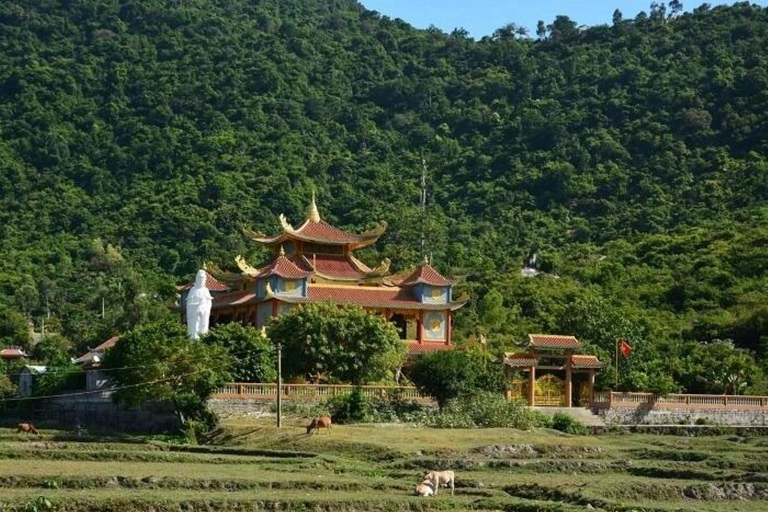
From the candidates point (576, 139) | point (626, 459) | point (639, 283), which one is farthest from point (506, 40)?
point (626, 459)

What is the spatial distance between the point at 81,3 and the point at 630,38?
53.4 m

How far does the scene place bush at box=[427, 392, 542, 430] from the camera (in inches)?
1880

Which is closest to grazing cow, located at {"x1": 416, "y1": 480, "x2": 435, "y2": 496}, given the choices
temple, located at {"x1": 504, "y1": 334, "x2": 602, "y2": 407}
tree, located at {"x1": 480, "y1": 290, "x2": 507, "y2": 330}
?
temple, located at {"x1": 504, "y1": 334, "x2": 602, "y2": 407}

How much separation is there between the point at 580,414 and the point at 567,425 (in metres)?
2.61

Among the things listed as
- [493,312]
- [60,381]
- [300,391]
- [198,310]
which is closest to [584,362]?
[300,391]

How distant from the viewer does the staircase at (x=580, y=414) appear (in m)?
51.1

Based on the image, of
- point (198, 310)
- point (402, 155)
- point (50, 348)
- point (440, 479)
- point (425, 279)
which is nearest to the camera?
point (440, 479)

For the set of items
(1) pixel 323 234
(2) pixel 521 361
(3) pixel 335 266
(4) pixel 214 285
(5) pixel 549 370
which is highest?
(1) pixel 323 234

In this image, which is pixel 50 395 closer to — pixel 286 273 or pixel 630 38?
pixel 286 273

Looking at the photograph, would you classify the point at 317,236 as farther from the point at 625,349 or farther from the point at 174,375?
the point at 174,375

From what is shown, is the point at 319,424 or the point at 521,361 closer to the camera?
the point at 319,424

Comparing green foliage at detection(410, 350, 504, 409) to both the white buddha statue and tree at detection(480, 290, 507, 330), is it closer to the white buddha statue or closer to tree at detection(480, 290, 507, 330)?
the white buddha statue

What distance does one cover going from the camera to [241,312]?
61.5 metres

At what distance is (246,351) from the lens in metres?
51.1
